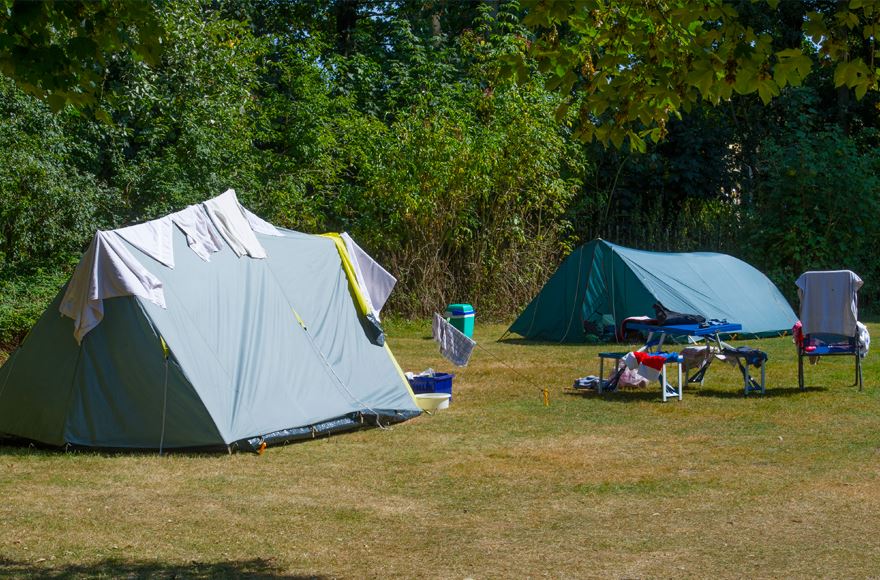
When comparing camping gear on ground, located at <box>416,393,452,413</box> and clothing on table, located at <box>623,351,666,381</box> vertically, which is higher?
clothing on table, located at <box>623,351,666,381</box>

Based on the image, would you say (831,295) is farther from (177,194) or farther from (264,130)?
(264,130)

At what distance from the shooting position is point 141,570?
497 cm

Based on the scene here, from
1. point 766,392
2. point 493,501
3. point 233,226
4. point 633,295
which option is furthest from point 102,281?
point 633,295

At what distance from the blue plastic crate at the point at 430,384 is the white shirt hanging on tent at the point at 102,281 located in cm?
290

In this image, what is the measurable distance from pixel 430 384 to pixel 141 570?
5081 mm

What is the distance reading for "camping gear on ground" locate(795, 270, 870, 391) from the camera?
1017 cm

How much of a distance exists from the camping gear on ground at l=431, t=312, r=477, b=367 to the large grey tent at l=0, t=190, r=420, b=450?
2.95ft

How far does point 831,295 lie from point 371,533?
6281 mm

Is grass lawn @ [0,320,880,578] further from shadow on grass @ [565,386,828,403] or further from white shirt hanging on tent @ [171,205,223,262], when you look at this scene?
white shirt hanging on tent @ [171,205,223,262]

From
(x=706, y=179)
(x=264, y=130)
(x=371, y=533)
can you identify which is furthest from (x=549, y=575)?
(x=706, y=179)

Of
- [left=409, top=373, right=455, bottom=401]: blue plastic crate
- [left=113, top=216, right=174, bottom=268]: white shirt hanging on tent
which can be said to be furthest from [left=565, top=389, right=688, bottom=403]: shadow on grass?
[left=113, top=216, right=174, bottom=268]: white shirt hanging on tent

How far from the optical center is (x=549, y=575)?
4.90m

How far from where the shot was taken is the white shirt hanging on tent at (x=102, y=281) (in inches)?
298

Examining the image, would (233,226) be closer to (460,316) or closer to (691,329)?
(691,329)
